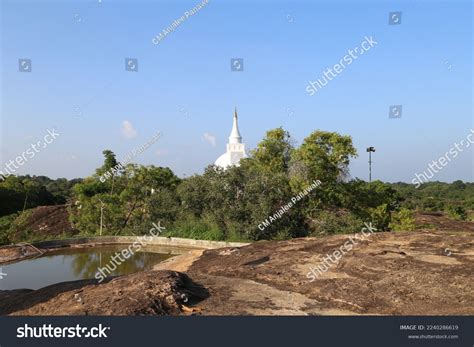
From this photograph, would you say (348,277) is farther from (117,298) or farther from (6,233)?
(6,233)

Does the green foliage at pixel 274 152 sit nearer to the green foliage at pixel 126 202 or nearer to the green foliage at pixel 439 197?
the green foliage at pixel 126 202

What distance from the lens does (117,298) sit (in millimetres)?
6379

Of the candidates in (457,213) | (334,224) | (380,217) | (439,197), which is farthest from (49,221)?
(439,197)

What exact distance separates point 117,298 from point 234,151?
26394 mm

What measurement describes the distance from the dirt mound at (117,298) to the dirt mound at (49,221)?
12808mm

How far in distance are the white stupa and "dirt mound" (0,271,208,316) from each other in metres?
23.5

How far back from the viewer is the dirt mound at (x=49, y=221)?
20580 mm

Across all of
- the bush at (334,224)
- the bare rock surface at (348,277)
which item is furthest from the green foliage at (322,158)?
the bare rock surface at (348,277)

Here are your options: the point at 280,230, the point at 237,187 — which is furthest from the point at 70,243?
the point at 280,230

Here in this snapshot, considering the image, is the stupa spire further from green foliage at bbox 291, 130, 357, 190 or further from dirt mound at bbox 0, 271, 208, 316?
dirt mound at bbox 0, 271, 208, 316

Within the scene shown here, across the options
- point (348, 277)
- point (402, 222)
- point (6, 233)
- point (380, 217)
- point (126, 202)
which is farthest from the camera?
point (126, 202)

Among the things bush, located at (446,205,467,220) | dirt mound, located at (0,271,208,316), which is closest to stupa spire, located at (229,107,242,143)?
bush, located at (446,205,467,220)

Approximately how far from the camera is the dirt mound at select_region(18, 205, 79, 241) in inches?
810

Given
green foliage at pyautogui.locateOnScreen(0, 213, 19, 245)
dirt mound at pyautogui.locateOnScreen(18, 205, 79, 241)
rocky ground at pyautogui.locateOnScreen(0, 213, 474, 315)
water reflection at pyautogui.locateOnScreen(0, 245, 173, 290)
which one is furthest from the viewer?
dirt mound at pyautogui.locateOnScreen(18, 205, 79, 241)
